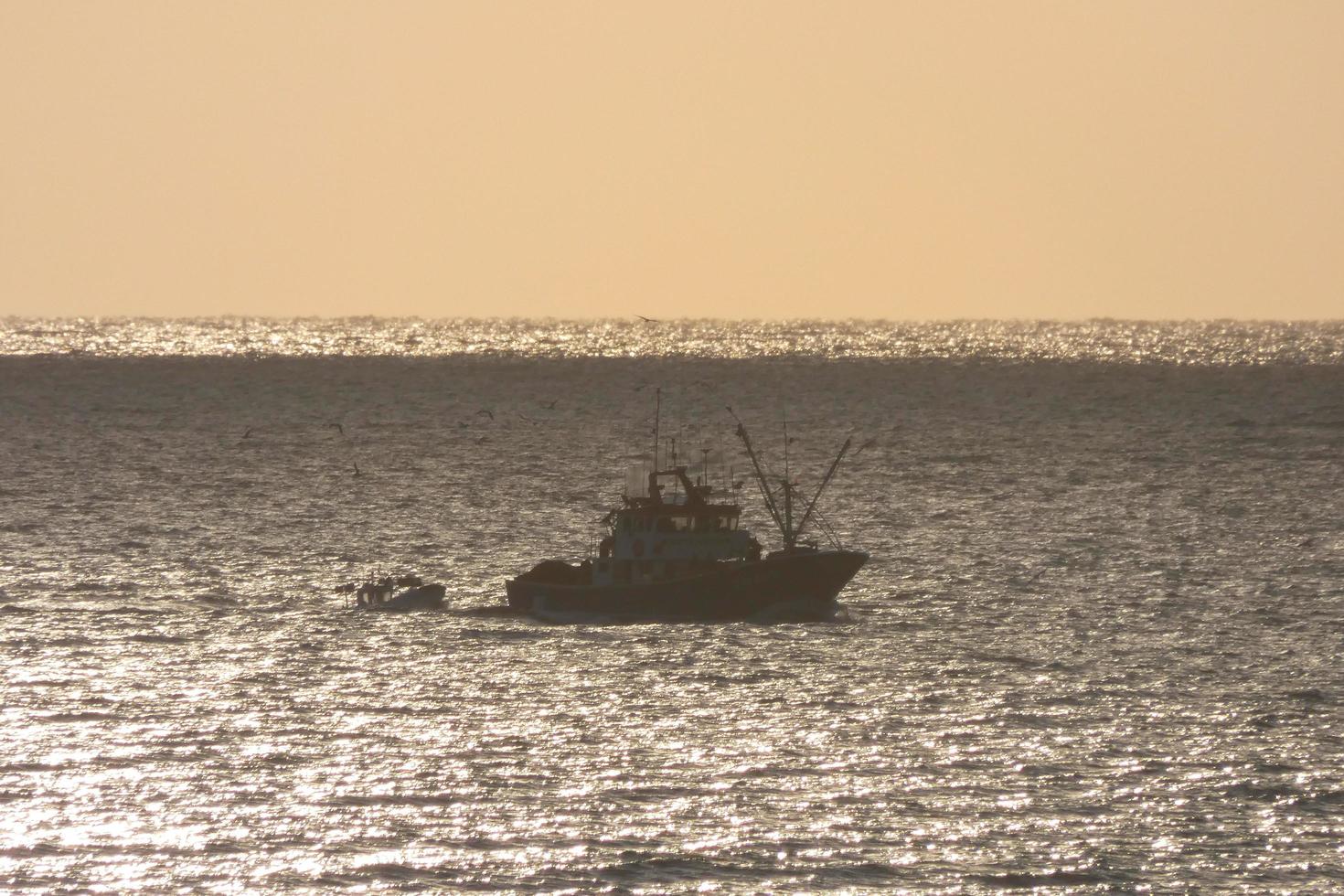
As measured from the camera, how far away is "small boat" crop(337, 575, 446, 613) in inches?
2714

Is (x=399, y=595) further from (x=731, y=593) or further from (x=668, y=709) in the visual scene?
(x=668, y=709)

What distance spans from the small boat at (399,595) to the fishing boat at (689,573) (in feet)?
9.05

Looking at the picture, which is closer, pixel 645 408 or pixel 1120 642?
pixel 1120 642

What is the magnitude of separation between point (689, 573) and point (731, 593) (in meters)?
1.46

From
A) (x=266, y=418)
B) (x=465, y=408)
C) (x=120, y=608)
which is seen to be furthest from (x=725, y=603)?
(x=465, y=408)

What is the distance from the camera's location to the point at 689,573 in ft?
217

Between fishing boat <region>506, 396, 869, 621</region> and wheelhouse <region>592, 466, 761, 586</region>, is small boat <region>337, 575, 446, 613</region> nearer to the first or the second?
fishing boat <region>506, 396, 869, 621</region>

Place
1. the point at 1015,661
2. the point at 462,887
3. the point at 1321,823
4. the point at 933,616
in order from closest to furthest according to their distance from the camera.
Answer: the point at 462,887, the point at 1321,823, the point at 1015,661, the point at 933,616

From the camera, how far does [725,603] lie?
216 ft

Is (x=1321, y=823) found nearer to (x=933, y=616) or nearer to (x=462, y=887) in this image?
(x=462, y=887)

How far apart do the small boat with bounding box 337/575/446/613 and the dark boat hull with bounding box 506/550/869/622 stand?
4.63 meters

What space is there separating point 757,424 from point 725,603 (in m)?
102

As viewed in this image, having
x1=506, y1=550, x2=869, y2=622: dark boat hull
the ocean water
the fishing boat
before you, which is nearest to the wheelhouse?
the fishing boat

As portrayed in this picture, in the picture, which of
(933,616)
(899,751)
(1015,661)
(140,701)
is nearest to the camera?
(899,751)
